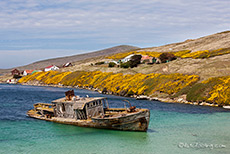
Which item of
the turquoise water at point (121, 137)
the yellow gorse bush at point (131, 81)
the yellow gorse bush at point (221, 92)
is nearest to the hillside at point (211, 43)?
the yellow gorse bush at point (131, 81)

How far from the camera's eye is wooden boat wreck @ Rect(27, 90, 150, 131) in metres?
34.5

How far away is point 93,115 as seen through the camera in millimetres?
38812

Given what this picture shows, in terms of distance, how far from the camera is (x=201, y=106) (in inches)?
2215

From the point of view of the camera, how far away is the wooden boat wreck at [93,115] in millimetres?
34500

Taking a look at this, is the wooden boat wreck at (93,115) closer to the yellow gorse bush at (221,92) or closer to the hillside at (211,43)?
the yellow gorse bush at (221,92)

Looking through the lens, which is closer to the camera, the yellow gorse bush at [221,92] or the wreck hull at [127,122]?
the wreck hull at [127,122]

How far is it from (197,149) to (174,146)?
101 inches

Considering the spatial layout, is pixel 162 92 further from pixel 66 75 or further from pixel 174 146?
pixel 66 75

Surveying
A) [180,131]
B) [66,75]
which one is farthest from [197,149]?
[66,75]

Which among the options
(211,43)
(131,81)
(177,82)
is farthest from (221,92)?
(211,43)

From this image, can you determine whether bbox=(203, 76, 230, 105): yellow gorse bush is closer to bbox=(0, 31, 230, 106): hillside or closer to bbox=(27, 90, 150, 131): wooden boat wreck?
bbox=(0, 31, 230, 106): hillside

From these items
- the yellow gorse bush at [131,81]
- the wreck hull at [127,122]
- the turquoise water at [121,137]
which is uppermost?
the yellow gorse bush at [131,81]

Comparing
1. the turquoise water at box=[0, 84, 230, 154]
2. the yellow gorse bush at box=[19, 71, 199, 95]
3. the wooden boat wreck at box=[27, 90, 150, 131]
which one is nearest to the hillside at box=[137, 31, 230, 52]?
the yellow gorse bush at box=[19, 71, 199, 95]

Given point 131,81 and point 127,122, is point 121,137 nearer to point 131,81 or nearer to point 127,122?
point 127,122
